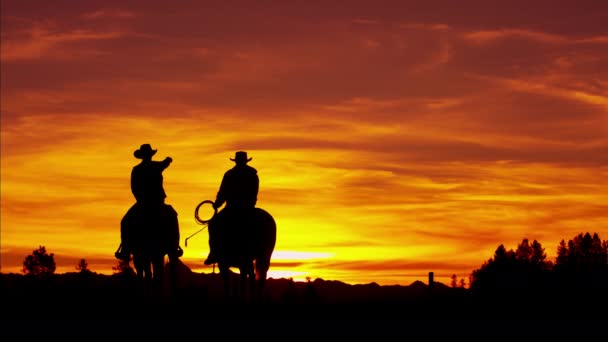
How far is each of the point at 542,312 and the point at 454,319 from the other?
3.31 meters

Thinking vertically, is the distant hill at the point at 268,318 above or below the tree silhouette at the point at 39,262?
below

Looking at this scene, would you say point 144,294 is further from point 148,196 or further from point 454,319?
point 454,319

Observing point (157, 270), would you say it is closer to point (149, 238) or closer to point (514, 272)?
point (149, 238)

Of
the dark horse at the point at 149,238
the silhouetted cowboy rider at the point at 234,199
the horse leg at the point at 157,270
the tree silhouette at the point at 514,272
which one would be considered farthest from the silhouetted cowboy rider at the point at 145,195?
the tree silhouette at the point at 514,272

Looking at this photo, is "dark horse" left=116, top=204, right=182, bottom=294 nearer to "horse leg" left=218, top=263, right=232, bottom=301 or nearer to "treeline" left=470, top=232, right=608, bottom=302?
"horse leg" left=218, top=263, right=232, bottom=301

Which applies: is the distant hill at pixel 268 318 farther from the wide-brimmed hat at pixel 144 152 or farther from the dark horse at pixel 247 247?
the wide-brimmed hat at pixel 144 152

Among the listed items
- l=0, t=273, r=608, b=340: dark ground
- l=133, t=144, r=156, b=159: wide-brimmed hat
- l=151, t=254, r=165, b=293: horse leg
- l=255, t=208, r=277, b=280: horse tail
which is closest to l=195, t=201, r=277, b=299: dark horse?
l=255, t=208, r=277, b=280: horse tail

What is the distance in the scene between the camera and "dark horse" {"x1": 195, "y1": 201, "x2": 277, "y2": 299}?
3228cm

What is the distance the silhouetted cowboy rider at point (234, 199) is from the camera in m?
32.2

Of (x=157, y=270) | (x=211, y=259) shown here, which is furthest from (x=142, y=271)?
(x=211, y=259)

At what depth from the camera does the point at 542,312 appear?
2720 cm

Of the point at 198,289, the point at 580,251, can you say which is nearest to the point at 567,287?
the point at 198,289

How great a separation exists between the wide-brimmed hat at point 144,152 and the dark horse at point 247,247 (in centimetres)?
233

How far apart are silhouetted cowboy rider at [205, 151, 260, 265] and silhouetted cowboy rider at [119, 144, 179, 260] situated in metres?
1.35
